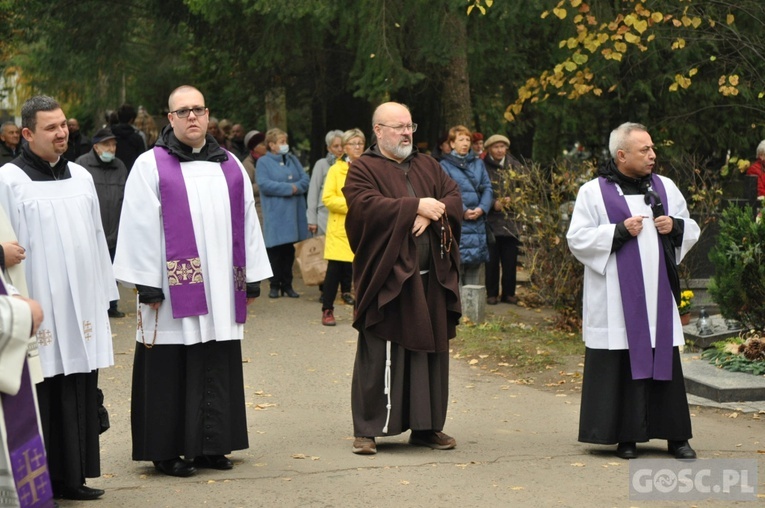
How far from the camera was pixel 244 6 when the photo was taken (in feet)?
52.3

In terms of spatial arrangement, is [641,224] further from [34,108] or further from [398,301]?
[34,108]

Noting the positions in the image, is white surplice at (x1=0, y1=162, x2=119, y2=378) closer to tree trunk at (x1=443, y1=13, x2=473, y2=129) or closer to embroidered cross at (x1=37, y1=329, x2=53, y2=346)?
embroidered cross at (x1=37, y1=329, x2=53, y2=346)

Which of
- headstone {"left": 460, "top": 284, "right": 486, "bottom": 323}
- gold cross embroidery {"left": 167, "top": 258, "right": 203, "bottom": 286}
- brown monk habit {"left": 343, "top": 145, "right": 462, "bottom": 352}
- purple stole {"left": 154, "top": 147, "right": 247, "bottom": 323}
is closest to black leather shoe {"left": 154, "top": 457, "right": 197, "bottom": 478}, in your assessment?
purple stole {"left": 154, "top": 147, "right": 247, "bottom": 323}

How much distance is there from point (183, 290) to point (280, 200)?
763 cm

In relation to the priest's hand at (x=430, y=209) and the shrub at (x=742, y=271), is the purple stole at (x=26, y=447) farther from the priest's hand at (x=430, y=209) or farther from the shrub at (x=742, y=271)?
the shrub at (x=742, y=271)

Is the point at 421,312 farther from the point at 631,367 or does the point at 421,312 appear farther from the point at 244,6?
the point at 244,6

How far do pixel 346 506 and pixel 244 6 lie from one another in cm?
1031

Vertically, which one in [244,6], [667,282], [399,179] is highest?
[244,6]

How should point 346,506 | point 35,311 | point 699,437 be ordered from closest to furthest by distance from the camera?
point 35,311
point 346,506
point 699,437

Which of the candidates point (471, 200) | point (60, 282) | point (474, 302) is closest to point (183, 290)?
point (60, 282)

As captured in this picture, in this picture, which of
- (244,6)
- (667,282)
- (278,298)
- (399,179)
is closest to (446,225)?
(399,179)

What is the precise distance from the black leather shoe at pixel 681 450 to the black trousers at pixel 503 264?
269 inches

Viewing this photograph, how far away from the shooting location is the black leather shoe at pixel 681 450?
7773 mm

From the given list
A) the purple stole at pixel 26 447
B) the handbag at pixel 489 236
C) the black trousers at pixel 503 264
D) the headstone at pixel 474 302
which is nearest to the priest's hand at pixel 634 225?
the purple stole at pixel 26 447
